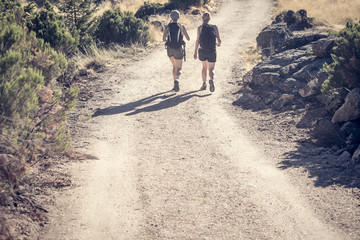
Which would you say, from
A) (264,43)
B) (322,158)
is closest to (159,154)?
(322,158)

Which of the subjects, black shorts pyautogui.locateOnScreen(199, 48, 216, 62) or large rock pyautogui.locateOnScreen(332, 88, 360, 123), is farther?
black shorts pyautogui.locateOnScreen(199, 48, 216, 62)

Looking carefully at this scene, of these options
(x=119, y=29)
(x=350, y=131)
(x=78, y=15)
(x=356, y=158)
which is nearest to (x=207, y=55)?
(x=350, y=131)

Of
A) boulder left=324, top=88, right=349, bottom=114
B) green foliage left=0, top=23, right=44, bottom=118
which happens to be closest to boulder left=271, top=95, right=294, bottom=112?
boulder left=324, top=88, right=349, bottom=114

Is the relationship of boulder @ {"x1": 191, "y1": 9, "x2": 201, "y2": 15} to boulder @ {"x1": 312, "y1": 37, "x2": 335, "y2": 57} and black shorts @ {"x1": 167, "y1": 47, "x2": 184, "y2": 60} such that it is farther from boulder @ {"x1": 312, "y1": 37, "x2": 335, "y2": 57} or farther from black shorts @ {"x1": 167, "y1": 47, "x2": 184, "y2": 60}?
boulder @ {"x1": 312, "y1": 37, "x2": 335, "y2": 57}

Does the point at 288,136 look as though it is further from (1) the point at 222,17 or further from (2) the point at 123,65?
(1) the point at 222,17

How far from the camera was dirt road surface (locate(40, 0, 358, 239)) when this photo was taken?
5.07m

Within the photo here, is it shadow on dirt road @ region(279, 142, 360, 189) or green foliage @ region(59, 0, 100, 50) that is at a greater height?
green foliage @ region(59, 0, 100, 50)

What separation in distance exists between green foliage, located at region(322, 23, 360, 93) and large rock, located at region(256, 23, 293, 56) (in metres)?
5.43

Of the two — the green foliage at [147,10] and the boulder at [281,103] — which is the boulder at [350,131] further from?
the green foliage at [147,10]

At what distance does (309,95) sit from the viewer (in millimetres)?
9461

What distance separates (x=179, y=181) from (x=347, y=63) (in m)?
4.53

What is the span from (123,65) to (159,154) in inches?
311

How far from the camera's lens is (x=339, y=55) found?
26.3 ft

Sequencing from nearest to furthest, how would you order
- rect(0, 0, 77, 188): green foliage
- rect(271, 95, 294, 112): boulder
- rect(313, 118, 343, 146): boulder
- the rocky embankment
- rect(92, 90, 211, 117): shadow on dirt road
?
rect(0, 0, 77, 188): green foliage
the rocky embankment
rect(313, 118, 343, 146): boulder
rect(271, 95, 294, 112): boulder
rect(92, 90, 211, 117): shadow on dirt road
